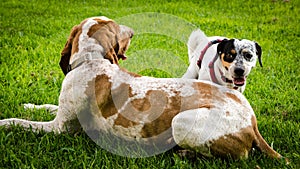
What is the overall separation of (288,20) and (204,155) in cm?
876

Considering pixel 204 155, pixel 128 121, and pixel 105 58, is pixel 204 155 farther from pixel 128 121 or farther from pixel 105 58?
pixel 105 58

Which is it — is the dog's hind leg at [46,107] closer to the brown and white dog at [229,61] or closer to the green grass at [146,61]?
the green grass at [146,61]

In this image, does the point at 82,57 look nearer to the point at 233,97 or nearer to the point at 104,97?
the point at 104,97

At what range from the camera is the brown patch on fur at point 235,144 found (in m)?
3.62

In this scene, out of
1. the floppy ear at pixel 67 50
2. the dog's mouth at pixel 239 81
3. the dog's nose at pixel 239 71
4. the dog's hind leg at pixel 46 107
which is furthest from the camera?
the dog's hind leg at pixel 46 107

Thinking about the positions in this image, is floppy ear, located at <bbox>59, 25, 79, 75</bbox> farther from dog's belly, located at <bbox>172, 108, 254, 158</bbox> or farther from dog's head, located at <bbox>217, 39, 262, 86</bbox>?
dog's head, located at <bbox>217, 39, 262, 86</bbox>

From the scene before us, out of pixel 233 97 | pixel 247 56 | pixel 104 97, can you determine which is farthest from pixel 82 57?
pixel 247 56

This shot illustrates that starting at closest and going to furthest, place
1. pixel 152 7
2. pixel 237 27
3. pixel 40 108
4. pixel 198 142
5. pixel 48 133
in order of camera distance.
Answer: pixel 198 142
pixel 48 133
pixel 40 108
pixel 237 27
pixel 152 7

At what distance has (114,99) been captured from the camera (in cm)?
406

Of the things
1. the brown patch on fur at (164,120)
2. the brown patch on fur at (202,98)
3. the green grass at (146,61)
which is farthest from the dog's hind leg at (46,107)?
the brown patch on fur at (202,98)

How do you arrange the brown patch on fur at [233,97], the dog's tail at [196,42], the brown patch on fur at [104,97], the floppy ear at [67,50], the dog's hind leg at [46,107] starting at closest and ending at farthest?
the brown patch on fur at [233,97] < the brown patch on fur at [104,97] < the floppy ear at [67,50] < the dog's hind leg at [46,107] < the dog's tail at [196,42]

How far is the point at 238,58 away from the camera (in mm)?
4988

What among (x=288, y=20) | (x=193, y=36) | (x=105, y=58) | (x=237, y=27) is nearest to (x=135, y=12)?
(x=237, y=27)

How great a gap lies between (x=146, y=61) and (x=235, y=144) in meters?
3.99
